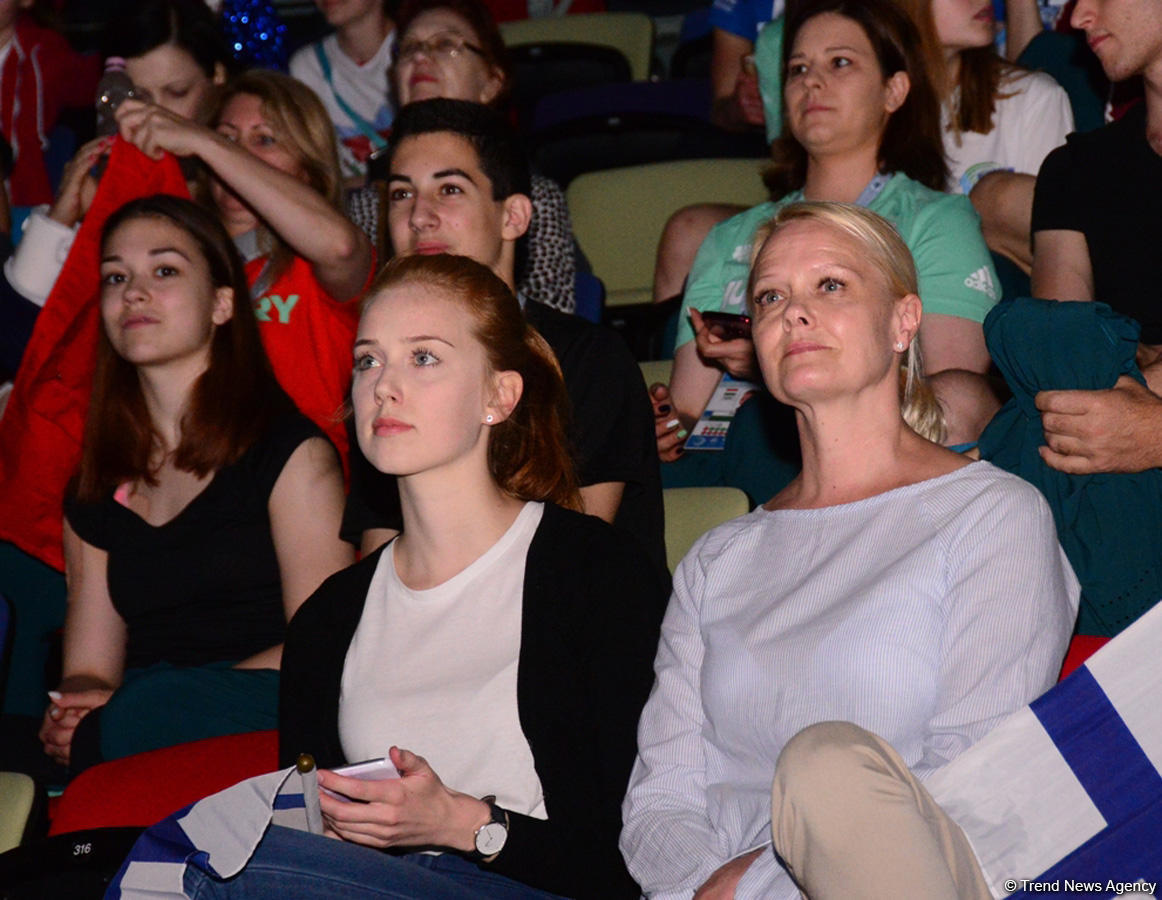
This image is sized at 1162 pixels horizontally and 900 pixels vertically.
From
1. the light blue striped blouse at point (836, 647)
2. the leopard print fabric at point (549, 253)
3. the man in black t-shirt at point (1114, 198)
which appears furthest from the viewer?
the leopard print fabric at point (549, 253)

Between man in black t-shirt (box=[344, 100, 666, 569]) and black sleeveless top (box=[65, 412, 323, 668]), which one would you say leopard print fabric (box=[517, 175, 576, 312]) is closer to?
man in black t-shirt (box=[344, 100, 666, 569])

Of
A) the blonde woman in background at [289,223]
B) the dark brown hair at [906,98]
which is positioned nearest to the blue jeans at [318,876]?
the blonde woman in background at [289,223]

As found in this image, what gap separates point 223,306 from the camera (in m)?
3.16

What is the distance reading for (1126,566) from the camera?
2.21 meters

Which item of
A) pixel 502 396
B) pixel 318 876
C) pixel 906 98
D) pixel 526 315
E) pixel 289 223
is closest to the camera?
pixel 318 876

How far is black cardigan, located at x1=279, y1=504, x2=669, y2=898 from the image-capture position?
81.4 inches

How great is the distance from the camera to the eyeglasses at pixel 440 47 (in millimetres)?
3943

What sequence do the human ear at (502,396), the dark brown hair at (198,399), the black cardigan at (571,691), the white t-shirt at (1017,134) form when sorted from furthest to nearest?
the white t-shirt at (1017,134), the dark brown hair at (198,399), the human ear at (502,396), the black cardigan at (571,691)

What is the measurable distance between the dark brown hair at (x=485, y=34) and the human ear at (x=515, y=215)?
99 centimetres

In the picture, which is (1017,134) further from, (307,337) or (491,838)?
(491,838)

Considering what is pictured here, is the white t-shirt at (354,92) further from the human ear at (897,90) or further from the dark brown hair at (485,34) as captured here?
the human ear at (897,90)

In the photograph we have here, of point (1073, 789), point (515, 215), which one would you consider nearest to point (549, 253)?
point (515, 215)

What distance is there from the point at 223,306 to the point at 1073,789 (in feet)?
6.50

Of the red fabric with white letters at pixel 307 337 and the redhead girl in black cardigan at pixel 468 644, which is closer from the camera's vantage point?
the redhead girl in black cardigan at pixel 468 644
